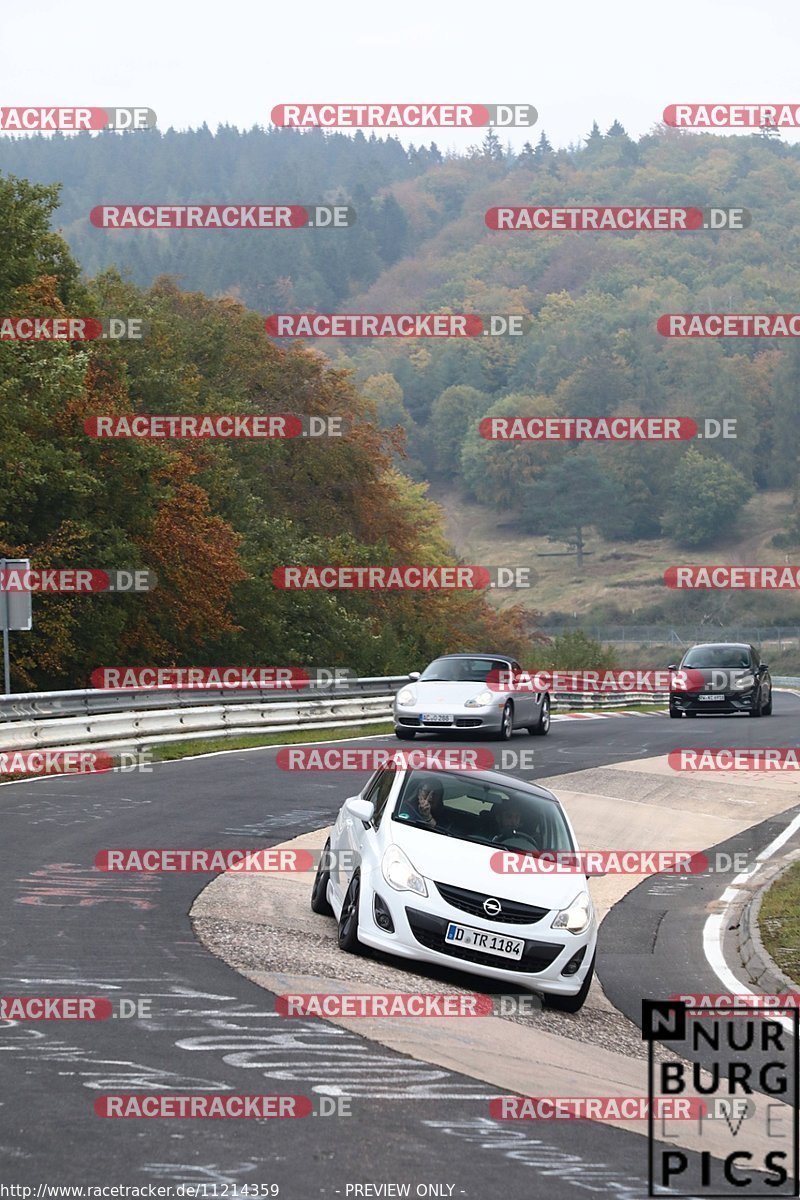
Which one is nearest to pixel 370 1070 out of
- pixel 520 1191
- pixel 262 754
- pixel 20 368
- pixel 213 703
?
pixel 520 1191

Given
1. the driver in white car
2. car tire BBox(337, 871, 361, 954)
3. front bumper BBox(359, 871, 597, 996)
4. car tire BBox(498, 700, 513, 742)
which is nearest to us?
front bumper BBox(359, 871, 597, 996)

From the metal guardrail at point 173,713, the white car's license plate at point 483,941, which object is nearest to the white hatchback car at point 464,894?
the white car's license plate at point 483,941

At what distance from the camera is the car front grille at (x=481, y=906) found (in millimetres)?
10320

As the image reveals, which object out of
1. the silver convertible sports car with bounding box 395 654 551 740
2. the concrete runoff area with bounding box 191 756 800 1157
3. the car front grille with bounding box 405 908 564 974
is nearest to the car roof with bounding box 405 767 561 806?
the concrete runoff area with bounding box 191 756 800 1157

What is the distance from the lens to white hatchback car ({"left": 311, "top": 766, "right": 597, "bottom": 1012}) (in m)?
10.2

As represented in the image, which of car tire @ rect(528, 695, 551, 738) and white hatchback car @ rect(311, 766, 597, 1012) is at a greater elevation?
white hatchback car @ rect(311, 766, 597, 1012)

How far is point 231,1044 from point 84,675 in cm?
2980

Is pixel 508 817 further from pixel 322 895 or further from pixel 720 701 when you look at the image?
pixel 720 701

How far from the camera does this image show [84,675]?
37.2 meters

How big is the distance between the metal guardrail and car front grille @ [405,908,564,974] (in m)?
13.4

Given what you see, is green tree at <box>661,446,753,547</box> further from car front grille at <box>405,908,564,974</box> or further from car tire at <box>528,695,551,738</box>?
car front grille at <box>405,908,564,974</box>

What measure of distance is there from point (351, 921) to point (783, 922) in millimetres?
4805

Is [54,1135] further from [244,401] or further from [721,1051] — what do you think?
[244,401]

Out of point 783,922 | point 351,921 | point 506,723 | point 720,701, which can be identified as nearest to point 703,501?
point 720,701
